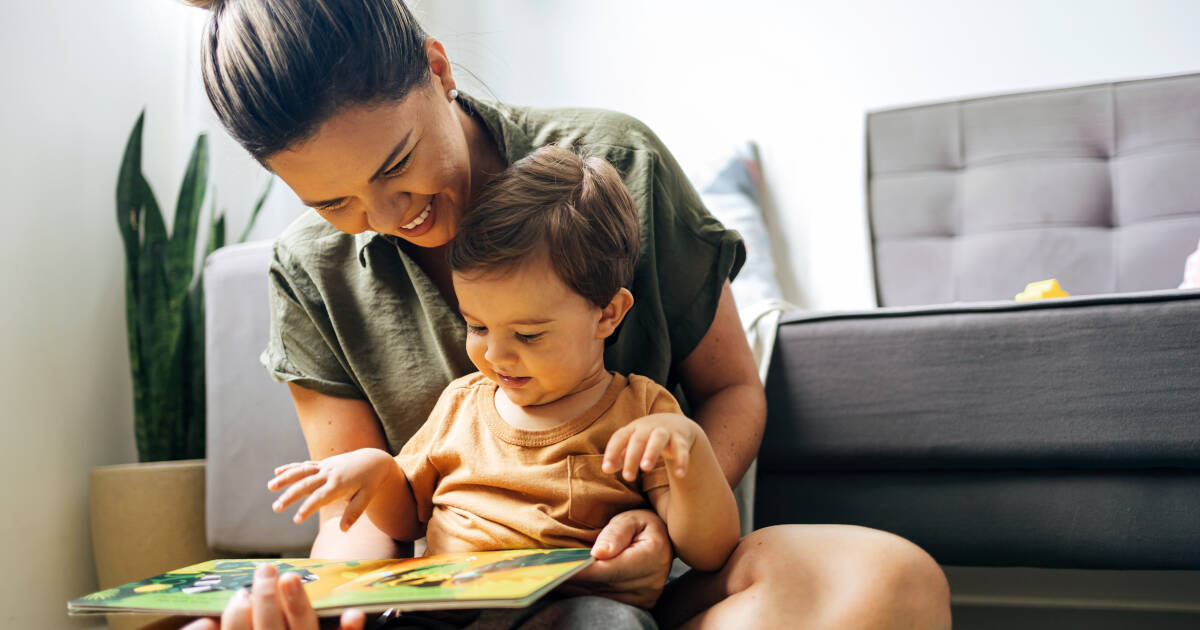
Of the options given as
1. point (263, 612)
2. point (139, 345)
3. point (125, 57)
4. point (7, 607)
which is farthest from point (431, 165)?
point (125, 57)

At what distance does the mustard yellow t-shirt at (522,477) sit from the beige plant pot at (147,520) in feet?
2.65

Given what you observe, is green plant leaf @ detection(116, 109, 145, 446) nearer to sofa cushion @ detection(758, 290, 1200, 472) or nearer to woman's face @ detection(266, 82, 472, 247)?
woman's face @ detection(266, 82, 472, 247)

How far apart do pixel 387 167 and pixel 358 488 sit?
0.27 meters

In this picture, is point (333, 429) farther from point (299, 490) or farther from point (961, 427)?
point (961, 427)

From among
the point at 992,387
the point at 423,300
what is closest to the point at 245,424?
the point at 423,300

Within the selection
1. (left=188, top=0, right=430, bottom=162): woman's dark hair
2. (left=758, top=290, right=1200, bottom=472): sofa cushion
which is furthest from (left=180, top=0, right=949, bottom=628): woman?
(left=758, top=290, right=1200, bottom=472): sofa cushion

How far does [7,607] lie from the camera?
1360 millimetres

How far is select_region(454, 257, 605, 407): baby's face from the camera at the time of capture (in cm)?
71

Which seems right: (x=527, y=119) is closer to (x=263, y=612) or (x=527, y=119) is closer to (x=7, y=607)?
(x=263, y=612)

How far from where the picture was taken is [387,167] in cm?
72

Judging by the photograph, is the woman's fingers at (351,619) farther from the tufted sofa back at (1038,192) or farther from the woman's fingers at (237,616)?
the tufted sofa back at (1038,192)

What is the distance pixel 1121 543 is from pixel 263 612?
93 centimetres

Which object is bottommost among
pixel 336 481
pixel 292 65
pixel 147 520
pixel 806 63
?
pixel 147 520

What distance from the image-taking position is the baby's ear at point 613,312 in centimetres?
77
